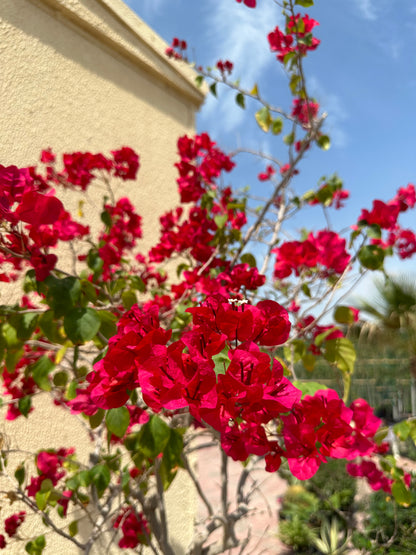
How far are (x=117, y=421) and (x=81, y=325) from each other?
0.19 meters

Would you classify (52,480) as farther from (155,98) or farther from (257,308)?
(155,98)

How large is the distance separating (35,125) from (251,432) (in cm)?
176

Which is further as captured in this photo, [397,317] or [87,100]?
[397,317]

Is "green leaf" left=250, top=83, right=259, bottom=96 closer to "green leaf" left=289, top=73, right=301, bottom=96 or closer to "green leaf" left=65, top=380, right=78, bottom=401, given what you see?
"green leaf" left=289, top=73, right=301, bottom=96

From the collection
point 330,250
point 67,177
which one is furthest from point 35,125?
point 330,250

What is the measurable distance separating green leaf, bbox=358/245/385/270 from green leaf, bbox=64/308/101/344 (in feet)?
2.33

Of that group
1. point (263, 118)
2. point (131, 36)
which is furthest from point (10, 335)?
point (131, 36)

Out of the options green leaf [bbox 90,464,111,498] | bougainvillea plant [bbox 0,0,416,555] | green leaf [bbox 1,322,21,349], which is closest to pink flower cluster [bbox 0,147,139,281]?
bougainvillea plant [bbox 0,0,416,555]

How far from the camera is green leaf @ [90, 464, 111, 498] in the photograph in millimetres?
918

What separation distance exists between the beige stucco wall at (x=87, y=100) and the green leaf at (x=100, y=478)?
776 mm

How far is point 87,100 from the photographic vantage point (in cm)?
212

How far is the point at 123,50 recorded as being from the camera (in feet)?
7.64

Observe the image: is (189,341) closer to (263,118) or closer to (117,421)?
(117,421)

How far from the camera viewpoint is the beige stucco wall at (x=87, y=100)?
65.8 inches
